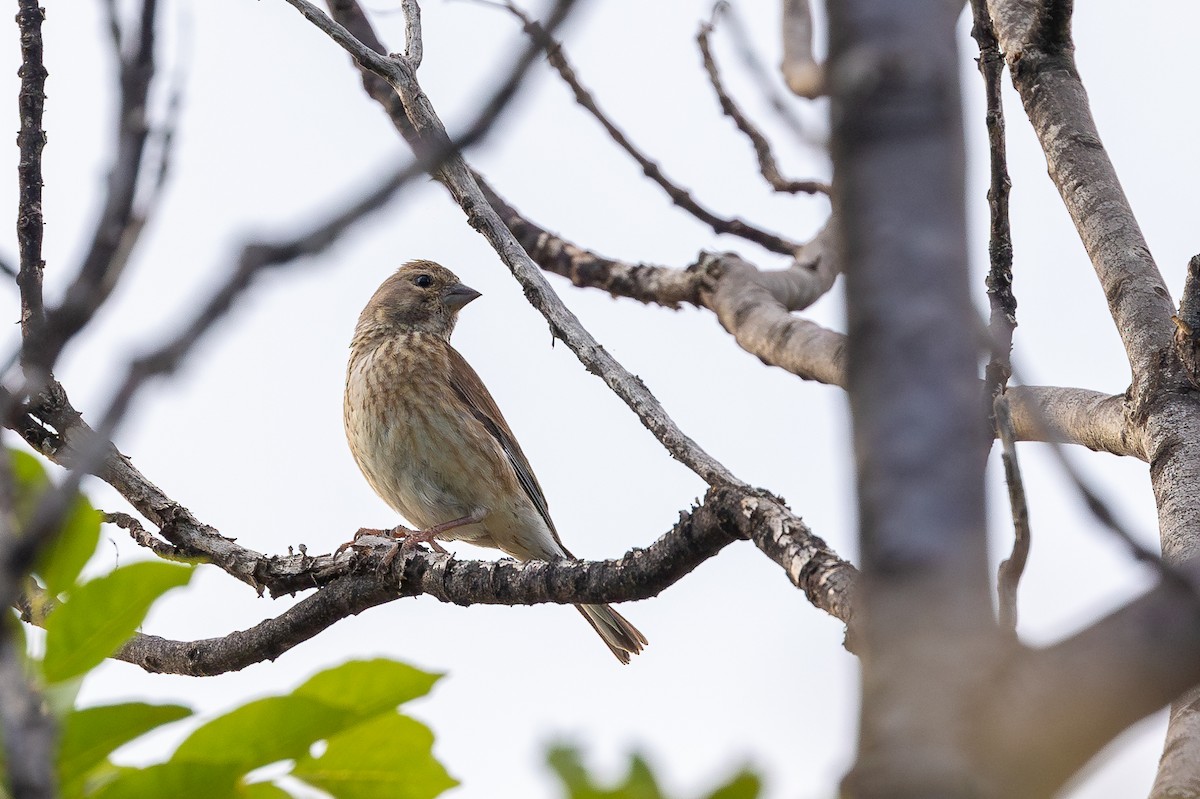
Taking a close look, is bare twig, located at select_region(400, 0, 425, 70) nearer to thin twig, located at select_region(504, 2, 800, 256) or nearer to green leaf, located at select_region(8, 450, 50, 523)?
thin twig, located at select_region(504, 2, 800, 256)

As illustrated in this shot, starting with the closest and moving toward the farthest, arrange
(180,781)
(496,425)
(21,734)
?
1. (21,734)
2. (180,781)
3. (496,425)

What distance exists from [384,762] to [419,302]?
23.2ft

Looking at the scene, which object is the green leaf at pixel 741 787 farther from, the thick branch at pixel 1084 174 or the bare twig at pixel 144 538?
the bare twig at pixel 144 538

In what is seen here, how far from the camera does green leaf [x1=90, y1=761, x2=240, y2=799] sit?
1.55 m

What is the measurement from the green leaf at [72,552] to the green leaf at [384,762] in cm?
43

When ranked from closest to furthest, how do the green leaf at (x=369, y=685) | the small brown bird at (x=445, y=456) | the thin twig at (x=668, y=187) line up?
the green leaf at (x=369, y=685) < the thin twig at (x=668, y=187) < the small brown bird at (x=445, y=456)

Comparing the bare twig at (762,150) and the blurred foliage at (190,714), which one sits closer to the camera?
the blurred foliage at (190,714)

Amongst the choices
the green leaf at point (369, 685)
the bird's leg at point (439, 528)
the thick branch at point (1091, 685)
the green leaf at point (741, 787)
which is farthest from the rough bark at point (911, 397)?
the bird's leg at point (439, 528)

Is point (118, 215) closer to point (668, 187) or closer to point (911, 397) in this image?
point (911, 397)

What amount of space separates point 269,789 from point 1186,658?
4.23 ft

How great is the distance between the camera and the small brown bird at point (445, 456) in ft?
23.6

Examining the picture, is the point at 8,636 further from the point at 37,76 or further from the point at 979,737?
the point at 37,76

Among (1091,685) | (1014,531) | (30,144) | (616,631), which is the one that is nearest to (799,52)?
(616,631)

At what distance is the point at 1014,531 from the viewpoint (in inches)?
78.7
